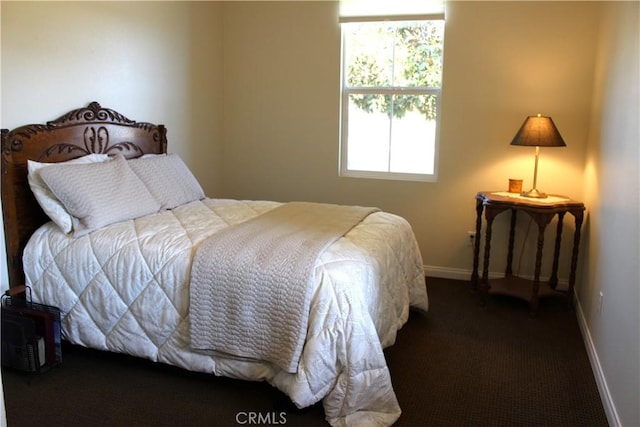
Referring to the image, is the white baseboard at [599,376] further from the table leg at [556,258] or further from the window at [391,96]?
the window at [391,96]

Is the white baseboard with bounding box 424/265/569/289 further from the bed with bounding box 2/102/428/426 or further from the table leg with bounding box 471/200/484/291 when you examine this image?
the bed with bounding box 2/102/428/426

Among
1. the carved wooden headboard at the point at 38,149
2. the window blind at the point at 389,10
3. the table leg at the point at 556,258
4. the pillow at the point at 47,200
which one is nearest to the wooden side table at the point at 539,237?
the table leg at the point at 556,258

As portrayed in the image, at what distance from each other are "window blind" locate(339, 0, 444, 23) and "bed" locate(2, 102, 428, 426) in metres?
1.72

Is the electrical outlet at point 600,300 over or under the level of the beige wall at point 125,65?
under

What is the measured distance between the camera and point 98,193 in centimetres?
284

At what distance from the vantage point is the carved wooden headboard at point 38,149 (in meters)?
2.72

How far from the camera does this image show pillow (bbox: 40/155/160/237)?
8.91 ft

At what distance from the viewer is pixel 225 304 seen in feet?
7.71

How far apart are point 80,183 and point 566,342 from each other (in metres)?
2.84

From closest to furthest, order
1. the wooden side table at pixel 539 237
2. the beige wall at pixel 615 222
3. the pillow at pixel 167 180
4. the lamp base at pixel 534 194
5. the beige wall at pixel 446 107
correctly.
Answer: the beige wall at pixel 615 222 < the pillow at pixel 167 180 < the wooden side table at pixel 539 237 < the lamp base at pixel 534 194 < the beige wall at pixel 446 107

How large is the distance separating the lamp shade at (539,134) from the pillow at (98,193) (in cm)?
243

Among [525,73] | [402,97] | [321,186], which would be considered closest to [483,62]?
[525,73]

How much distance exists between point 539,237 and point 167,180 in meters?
2.42

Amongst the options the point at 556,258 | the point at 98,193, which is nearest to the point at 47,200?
the point at 98,193
